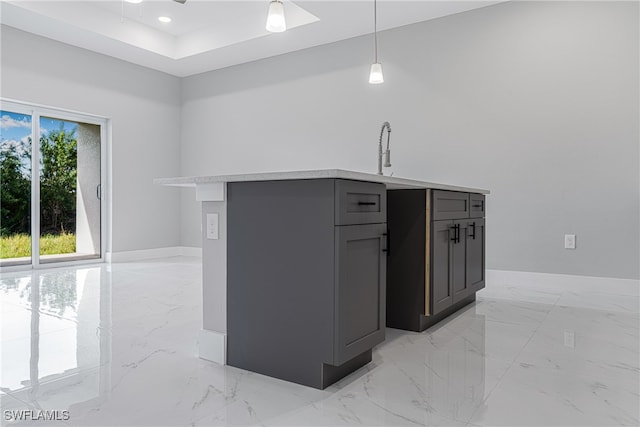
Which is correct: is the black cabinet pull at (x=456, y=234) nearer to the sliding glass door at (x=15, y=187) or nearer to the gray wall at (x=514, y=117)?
the gray wall at (x=514, y=117)

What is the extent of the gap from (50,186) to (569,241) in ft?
16.9

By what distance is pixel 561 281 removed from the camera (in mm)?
3572

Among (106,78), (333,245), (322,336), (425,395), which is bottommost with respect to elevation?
(425,395)

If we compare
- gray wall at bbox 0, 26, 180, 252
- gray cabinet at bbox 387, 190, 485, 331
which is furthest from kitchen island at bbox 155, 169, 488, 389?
gray wall at bbox 0, 26, 180, 252

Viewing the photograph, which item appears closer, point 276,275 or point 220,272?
point 276,275

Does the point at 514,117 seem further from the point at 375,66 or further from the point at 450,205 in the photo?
the point at 450,205

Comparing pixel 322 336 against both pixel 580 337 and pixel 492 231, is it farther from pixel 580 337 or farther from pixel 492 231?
pixel 492 231

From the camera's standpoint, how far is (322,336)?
5.24ft

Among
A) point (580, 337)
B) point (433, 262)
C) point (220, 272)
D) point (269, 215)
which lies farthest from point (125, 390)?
point (580, 337)

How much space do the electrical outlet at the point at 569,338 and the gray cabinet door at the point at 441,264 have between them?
1.97 feet

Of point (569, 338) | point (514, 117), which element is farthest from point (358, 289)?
point (514, 117)

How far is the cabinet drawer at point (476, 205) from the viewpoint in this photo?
9.54ft

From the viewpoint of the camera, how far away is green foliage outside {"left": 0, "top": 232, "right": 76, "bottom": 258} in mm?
4477

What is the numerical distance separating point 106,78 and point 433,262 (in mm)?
4630
